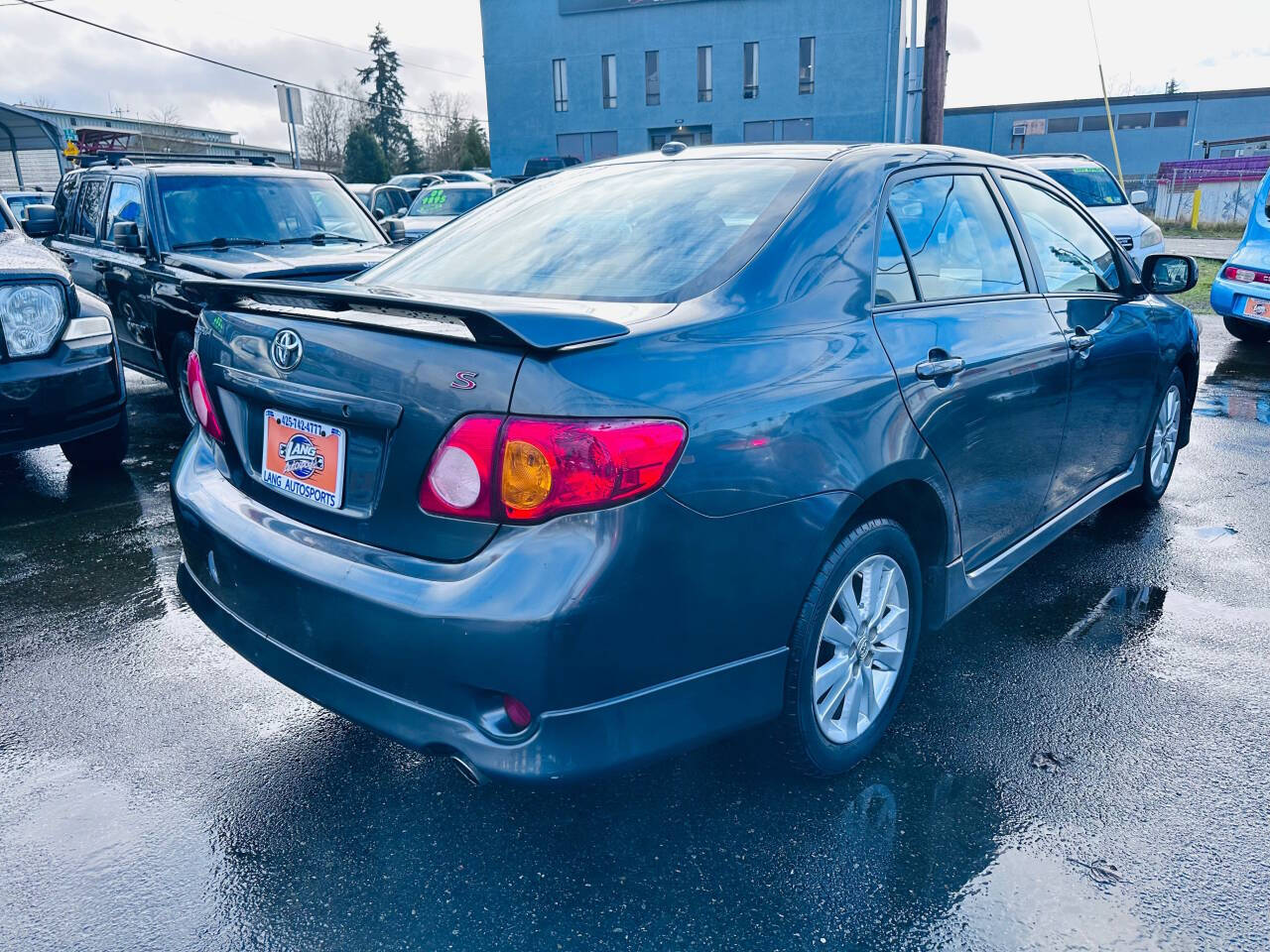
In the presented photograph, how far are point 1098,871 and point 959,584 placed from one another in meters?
0.91

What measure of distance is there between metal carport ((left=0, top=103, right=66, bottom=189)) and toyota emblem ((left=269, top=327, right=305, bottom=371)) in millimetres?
29065

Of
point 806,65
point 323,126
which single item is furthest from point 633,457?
point 323,126

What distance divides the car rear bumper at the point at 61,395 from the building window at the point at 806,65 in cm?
4454

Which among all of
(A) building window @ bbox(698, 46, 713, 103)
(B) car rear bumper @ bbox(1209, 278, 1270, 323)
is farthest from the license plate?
Result: (A) building window @ bbox(698, 46, 713, 103)

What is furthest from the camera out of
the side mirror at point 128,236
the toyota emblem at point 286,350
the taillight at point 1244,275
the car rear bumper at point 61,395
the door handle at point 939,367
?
the taillight at point 1244,275

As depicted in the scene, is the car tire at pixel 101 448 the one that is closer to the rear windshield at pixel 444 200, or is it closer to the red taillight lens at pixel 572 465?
the red taillight lens at pixel 572 465

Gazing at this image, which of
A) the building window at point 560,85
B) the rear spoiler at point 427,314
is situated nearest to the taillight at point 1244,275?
the rear spoiler at point 427,314

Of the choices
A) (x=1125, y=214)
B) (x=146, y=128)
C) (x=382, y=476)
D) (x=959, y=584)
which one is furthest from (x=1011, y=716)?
(x=146, y=128)

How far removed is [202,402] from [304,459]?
0.62m

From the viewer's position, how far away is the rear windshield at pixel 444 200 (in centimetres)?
1549

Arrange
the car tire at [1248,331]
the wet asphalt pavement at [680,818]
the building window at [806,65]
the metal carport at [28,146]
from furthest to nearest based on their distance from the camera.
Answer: the building window at [806,65], the metal carport at [28,146], the car tire at [1248,331], the wet asphalt pavement at [680,818]

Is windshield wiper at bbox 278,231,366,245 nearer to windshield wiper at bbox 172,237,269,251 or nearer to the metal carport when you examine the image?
windshield wiper at bbox 172,237,269,251

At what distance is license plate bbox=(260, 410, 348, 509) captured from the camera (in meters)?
2.23

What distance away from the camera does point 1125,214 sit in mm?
11938
